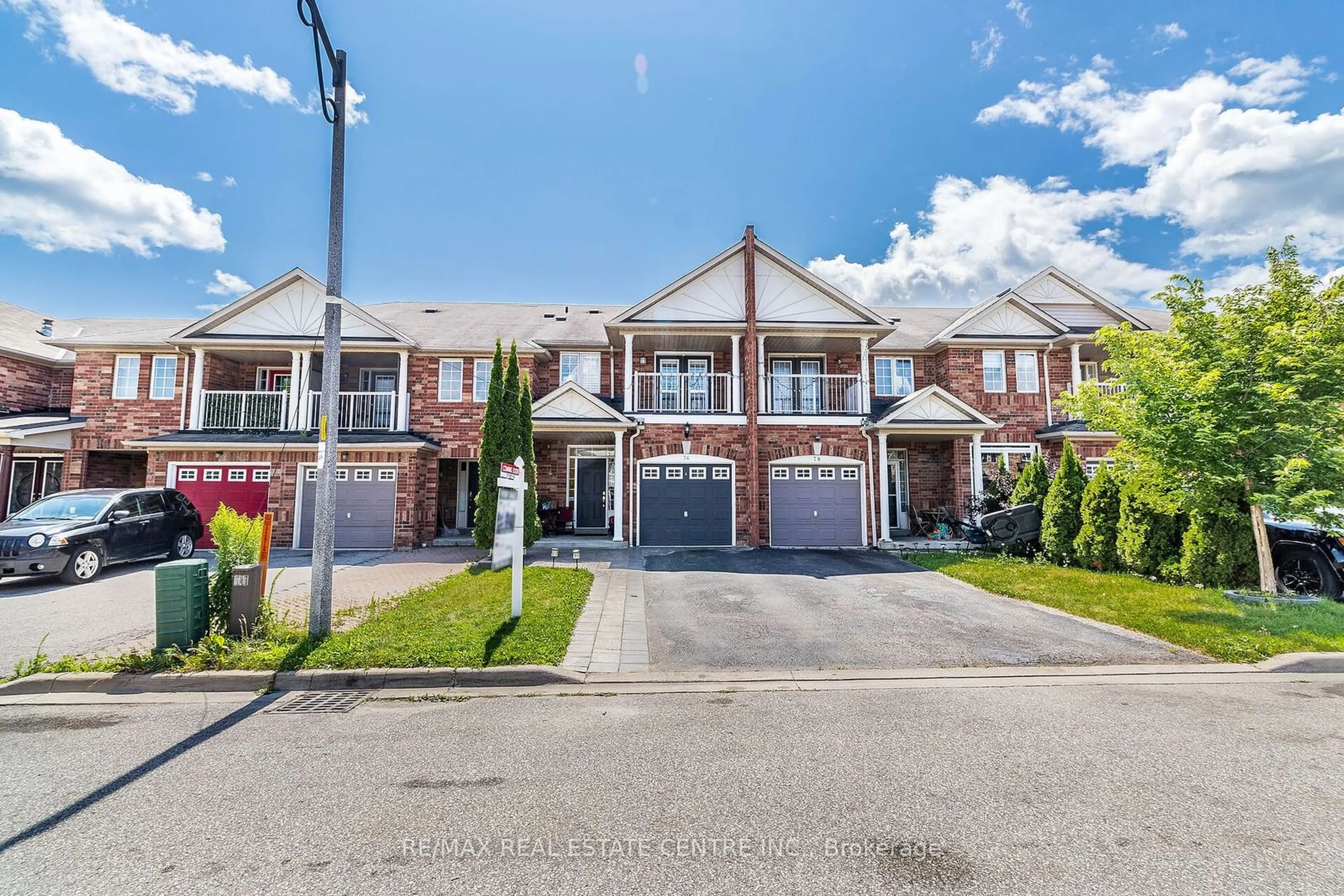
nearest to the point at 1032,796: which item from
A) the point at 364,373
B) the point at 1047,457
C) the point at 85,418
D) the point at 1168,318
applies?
the point at 1047,457

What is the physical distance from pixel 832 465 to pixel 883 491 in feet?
5.01

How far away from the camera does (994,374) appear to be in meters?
18.3

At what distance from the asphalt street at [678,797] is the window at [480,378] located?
12.9 metres

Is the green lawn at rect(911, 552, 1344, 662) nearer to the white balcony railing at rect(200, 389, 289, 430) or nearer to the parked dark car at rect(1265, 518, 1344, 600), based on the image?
the parked dark car at rect(1265, 518, 1344, 600)

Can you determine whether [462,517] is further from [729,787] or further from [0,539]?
[729,787]

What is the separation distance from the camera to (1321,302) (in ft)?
29.9

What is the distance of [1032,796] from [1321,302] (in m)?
10.5

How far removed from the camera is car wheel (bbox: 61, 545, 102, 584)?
10.4 meters

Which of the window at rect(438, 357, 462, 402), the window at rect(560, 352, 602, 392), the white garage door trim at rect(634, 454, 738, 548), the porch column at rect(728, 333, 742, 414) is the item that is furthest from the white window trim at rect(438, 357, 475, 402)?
the porch column at rect(728, 333, 742, 414)

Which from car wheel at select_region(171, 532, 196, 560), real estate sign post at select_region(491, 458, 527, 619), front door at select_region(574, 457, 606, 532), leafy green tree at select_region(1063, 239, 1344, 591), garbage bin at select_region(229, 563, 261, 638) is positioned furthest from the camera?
front door at select_region(574, 457, 606, 532)

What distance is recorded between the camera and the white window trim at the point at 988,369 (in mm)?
18281

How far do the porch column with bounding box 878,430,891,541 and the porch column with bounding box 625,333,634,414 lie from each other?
6874 mm

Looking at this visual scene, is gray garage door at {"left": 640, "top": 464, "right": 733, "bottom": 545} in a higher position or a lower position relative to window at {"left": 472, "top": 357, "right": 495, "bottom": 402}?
lower

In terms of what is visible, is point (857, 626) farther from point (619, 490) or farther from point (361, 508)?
point (361, 508)
